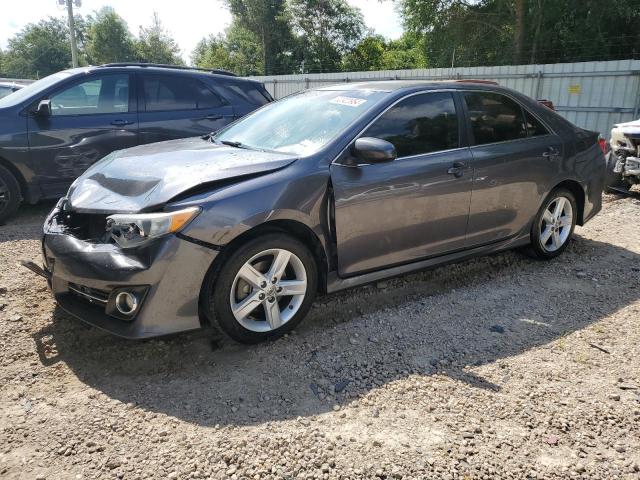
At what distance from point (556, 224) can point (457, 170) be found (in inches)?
62.6

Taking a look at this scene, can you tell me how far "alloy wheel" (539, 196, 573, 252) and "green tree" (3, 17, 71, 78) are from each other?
74771mm

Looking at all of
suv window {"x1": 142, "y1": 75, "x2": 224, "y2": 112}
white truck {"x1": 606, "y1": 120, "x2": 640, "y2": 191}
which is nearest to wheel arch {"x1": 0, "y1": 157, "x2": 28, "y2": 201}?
suv window {"x1": 142, "y1": 75, "x2": 224, "y2": 112}

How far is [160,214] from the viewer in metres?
2.91

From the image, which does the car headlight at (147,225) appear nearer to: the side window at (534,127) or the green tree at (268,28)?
the side window at (534,127)

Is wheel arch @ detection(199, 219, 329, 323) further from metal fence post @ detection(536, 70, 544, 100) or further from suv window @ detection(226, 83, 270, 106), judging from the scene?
metal fence post @ detection(536, 70, 544, 100)

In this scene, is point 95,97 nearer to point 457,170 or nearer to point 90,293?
point 90,293

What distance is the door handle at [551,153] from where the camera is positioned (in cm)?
469

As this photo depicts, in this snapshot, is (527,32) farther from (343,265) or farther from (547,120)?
(343,265)

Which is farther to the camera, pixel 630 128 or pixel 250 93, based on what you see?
pixel 630 128

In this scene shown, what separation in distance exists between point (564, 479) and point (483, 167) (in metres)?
2.51

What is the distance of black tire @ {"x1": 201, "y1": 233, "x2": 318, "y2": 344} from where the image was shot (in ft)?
9.98

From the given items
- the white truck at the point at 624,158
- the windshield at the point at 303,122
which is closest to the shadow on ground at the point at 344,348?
the windshield at the point at 303,122

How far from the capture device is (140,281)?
9.34 feet

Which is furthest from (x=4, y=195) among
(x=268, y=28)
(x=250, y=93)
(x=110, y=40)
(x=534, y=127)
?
(x=110, y=40)
